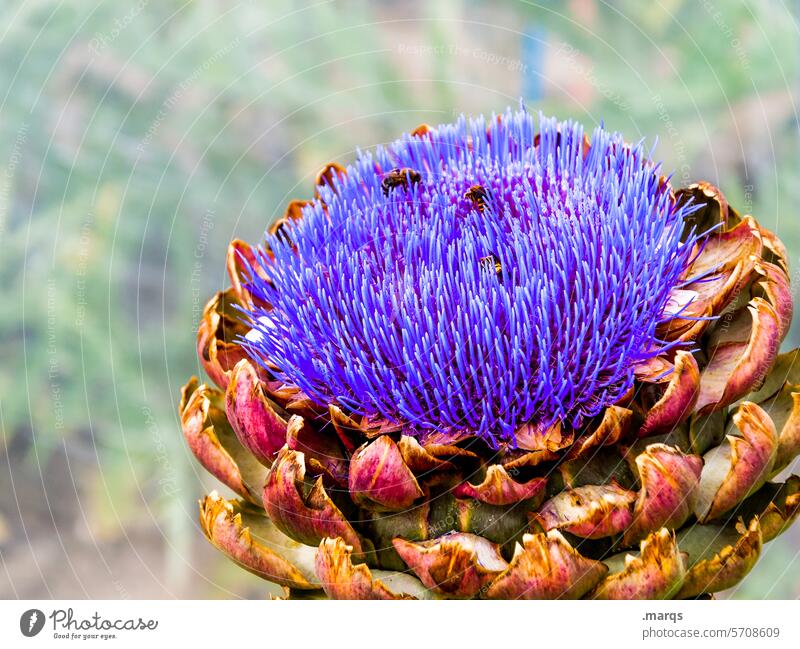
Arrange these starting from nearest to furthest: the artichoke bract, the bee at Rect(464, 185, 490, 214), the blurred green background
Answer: the artichoke bract, the bee at Rect(464, 185, 490, 214), the blurred green background

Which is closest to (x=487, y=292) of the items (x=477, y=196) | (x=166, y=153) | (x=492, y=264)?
(x=492, y=264)

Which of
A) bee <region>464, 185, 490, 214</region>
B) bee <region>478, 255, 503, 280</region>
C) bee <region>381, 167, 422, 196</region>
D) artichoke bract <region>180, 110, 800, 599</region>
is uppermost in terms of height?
bee <region>381, 167, 422, 196</region>

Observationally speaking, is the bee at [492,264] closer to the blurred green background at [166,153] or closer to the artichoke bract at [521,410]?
the artichoke bract at [521,410]

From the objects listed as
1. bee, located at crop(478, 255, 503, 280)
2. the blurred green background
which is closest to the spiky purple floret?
bee, located at crop(478, 255, 503, 280)

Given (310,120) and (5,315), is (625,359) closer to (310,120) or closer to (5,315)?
(310,120)

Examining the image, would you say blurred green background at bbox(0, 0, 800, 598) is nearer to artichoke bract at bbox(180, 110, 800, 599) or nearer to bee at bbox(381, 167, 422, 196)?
bee at bbox(381, 167, 422, 196)

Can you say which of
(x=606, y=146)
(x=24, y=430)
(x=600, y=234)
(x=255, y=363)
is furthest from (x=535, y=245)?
(x=24, y=430)

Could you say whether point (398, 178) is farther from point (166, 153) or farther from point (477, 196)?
point (166, 153)
